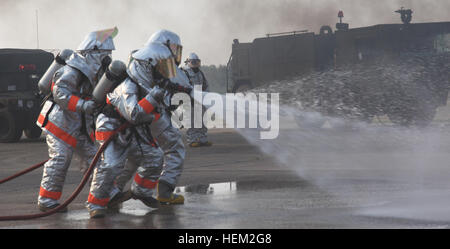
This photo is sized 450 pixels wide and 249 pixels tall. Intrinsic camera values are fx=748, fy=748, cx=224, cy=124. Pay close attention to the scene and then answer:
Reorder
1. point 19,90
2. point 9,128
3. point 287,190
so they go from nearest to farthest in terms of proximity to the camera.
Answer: point 287,190 → point 9,128 → point 19,90

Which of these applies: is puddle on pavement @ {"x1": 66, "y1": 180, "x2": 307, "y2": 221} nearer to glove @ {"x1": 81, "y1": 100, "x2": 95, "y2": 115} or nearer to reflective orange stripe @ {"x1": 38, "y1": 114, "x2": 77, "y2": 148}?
reflective orange stripe @ {"x1": 38, "y1": 114, "x2": 77, "y2": 148}

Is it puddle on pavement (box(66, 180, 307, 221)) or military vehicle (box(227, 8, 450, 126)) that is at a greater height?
military vehicle (box(227, 8, 450, 126))

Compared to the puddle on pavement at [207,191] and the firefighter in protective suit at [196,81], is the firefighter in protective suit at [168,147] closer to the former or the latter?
the puddle on pavement at [207,191]

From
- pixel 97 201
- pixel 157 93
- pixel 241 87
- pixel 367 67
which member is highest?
pixel 367 67

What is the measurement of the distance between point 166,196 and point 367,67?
52.7 feet

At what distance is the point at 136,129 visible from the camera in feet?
23.6

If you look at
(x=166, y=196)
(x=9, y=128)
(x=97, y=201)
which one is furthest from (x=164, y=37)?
(x=9, y=128)

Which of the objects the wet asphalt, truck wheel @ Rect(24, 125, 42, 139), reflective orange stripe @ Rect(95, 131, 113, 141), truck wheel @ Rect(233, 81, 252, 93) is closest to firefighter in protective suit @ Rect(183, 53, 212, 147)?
the wet asphalt

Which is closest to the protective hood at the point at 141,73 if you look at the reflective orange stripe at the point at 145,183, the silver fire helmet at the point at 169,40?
the silver fire helmet at the point at 169,40

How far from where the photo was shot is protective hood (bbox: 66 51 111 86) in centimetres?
764

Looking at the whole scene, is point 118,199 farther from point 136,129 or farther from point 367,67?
point 367,67

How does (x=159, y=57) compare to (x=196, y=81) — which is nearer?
(x=159, y=57)
